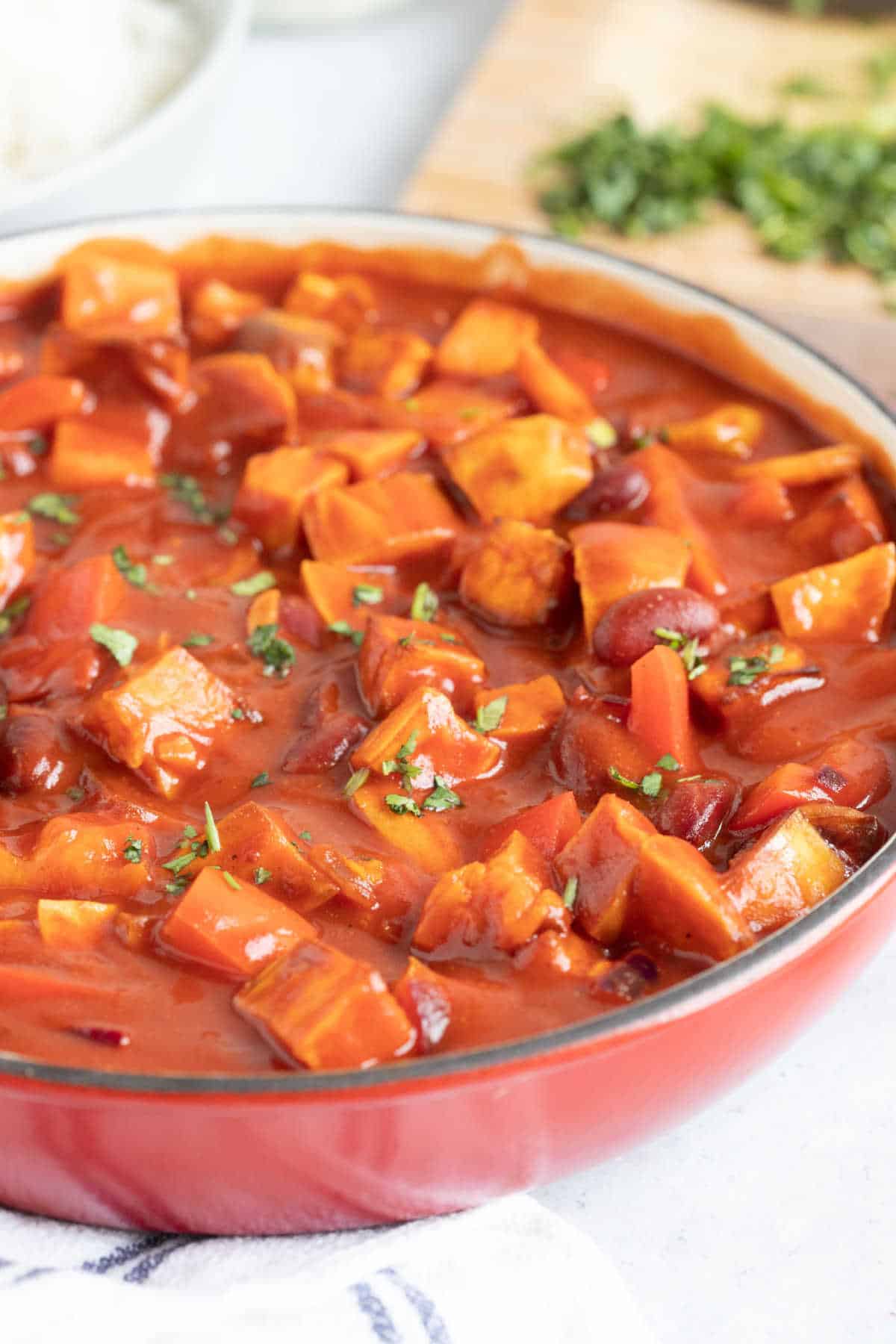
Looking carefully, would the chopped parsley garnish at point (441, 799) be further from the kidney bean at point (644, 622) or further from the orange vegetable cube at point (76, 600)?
the orange vegetable cube at point (76, 600)

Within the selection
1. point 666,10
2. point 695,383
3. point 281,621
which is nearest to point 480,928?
point 281,621

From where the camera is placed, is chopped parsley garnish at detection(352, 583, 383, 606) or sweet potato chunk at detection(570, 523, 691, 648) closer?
sweet potato chunk at detection(570, 523, 691, 648)

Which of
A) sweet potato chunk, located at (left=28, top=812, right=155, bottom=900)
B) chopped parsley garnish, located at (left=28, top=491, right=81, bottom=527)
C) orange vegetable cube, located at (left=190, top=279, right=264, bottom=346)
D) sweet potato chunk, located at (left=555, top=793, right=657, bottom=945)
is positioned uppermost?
sweet potato chunk, located at (left=555, top=793, right=657, bottom=945)

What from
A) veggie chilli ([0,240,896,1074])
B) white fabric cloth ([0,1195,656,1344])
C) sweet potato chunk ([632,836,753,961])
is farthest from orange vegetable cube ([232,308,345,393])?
white fabric cloth ([0,1195,656,1344])

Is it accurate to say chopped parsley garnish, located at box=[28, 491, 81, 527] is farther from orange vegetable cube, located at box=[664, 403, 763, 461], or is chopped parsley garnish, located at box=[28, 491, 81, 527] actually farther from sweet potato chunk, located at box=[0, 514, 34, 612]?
orange vegetable cube, located at box=[664, 403, 763, 461]

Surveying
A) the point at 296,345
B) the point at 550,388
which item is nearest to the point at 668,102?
the point at 550,388

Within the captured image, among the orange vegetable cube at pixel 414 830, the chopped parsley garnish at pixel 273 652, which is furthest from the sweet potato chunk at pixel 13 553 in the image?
the orange vegetable cube at pixel 414 830
